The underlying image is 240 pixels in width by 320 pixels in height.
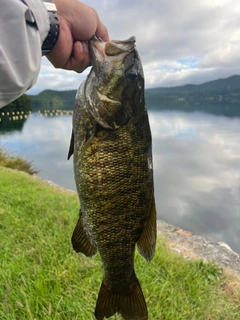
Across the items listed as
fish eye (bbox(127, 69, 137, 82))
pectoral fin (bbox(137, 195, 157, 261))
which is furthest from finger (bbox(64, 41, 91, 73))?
pectoral fin (bbox(137, 195, 157, 261))

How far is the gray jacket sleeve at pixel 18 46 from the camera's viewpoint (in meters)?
1.34

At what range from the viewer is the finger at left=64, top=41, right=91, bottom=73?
76.0 inches

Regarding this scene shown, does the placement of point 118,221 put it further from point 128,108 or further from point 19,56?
point 19,56

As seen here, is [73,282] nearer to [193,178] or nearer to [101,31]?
[101,31]

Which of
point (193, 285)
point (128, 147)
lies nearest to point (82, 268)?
point (193, 285)

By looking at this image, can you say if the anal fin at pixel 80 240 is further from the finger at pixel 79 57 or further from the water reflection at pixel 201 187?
the water reflection at pixel 201 187

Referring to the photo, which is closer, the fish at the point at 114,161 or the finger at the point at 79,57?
the fish at the point at 114,161

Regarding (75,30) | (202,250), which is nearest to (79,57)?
(75,30)

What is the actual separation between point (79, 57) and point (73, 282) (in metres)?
2.51

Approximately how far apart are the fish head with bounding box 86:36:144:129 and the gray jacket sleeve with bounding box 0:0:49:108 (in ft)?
1.06

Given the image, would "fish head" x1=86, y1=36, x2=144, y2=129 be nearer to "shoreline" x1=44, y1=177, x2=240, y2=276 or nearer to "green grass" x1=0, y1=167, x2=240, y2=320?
"green grass" x1=0, y1=167, x2=240, y2=320

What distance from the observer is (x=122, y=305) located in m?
1.86

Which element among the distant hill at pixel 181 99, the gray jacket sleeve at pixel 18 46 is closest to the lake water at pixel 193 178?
the gray jacket sleeve at pixel 18 46

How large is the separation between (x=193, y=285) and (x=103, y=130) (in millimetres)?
2690
